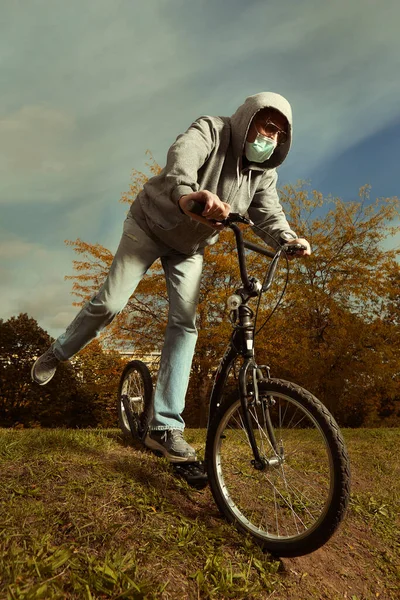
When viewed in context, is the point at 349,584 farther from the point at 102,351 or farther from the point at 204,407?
the point at 102,351

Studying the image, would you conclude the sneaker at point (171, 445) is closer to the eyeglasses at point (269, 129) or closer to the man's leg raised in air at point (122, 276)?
the man's leg raised in air at point (122, 276)

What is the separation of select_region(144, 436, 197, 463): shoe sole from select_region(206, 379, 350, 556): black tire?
0.25 meters

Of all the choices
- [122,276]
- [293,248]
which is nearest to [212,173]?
[293,248]

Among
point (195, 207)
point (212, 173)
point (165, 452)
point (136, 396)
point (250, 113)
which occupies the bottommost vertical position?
point (165, 452)

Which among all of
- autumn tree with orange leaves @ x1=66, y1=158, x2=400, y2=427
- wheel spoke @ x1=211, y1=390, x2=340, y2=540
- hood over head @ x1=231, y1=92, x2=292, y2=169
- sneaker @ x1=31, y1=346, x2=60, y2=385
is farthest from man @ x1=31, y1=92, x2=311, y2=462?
autumn tree with orange leaves @ x1=66, y1=158, x2=400, y2=427

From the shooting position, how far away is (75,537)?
A: 2.22m

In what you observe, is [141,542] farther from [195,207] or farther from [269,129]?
[269,129]

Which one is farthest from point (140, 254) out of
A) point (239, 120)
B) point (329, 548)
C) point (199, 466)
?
point (329, 548)

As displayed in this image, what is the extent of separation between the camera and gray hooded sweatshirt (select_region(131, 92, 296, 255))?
3.19 metres

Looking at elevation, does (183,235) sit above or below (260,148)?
below

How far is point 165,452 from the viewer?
3416 mm

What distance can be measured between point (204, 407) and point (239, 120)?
12.3 m

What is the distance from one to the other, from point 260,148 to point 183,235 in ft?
2.54

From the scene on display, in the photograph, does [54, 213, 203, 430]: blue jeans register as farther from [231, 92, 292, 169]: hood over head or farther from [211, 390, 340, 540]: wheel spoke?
[231, 92, 292, 169]: hood over head
